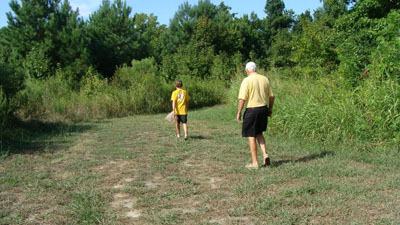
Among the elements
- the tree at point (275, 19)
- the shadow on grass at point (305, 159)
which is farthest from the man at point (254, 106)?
the tree at point (275, 19)

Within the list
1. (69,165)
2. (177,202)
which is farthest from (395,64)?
(69,165)

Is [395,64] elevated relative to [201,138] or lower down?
elevated

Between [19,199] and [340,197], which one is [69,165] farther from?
[340,197]

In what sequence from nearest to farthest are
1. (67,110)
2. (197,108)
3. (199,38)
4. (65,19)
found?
(67,110)
(197,108)
(65,19)
(199,38)

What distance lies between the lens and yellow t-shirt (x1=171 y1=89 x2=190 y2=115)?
9.27 metres

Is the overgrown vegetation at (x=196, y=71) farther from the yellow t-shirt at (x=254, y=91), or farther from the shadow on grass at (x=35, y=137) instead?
the yellow t-shirt at (x=254, y=91)

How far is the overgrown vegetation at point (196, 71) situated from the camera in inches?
319

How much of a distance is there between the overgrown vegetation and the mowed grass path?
1023 millimetres

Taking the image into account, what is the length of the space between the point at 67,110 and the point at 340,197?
12.3m

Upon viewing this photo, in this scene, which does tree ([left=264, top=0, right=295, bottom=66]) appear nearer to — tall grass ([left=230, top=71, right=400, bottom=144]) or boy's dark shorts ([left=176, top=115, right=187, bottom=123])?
tall grass ([left=230, top=71, right=400, bottom=144])

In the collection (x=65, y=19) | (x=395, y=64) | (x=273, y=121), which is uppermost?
(x=65, y=19)

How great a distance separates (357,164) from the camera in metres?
6.14

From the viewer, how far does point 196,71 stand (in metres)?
26.2

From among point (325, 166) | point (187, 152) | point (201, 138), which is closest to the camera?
point (325, 166)
